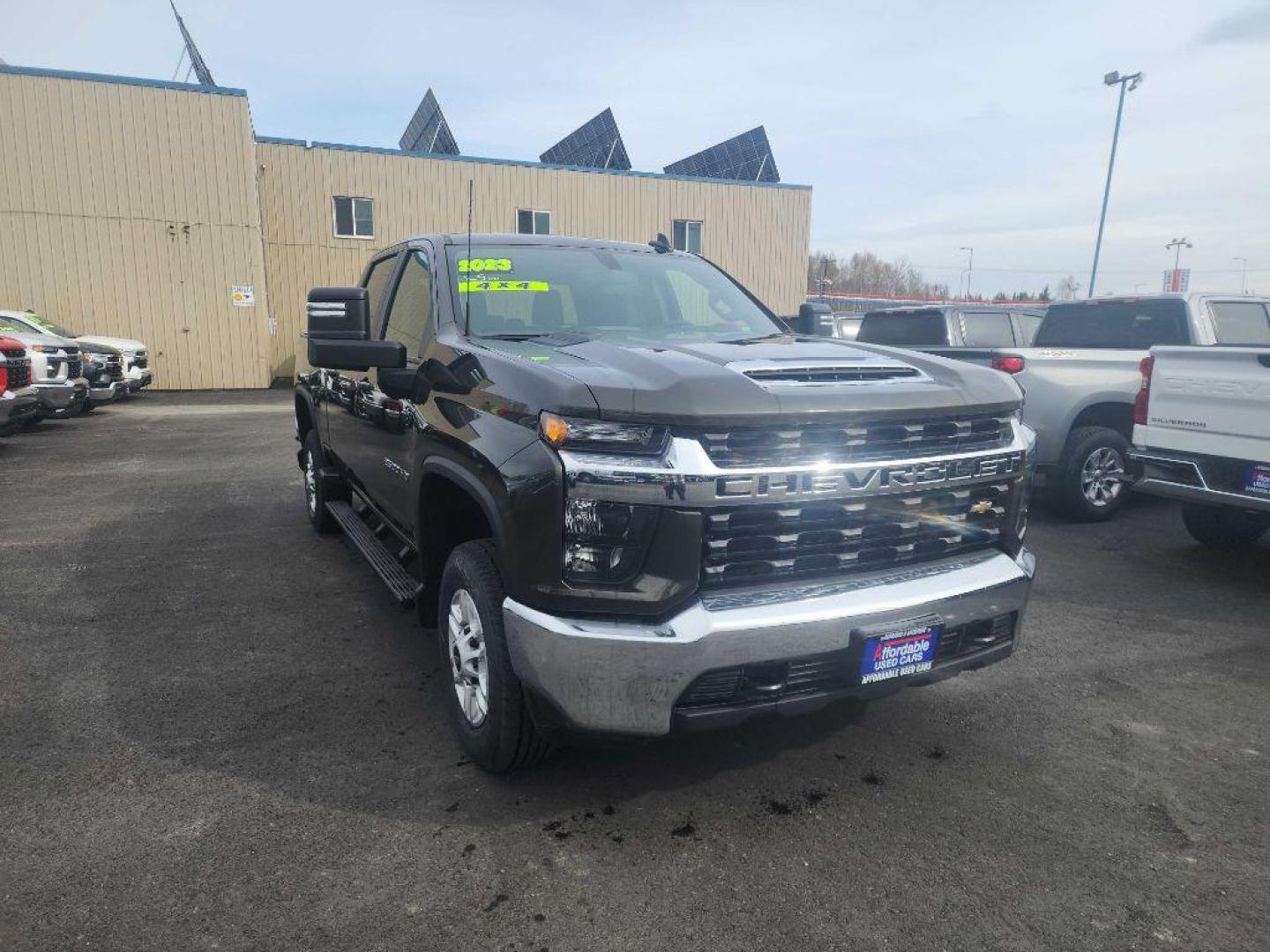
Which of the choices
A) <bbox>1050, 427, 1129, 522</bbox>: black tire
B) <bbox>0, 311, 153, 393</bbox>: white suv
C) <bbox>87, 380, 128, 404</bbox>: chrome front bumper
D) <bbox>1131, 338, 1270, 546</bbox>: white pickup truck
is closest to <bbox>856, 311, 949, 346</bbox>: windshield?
<bbox>1050, 427, 1129, 522</bbox>: black tire

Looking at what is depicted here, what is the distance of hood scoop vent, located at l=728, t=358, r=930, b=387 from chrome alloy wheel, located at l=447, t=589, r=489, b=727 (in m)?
1.24

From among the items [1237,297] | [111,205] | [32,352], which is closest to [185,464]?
[32,352]

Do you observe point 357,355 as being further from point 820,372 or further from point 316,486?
point 316,486

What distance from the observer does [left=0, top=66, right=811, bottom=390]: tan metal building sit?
1797cm

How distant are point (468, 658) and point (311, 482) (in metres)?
3.87

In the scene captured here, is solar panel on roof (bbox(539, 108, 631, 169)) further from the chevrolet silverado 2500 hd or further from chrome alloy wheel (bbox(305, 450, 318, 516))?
the chevrolet silverado 2500 hd

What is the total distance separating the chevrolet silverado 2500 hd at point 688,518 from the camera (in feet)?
7.85

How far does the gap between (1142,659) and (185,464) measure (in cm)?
936

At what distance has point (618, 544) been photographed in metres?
2.39

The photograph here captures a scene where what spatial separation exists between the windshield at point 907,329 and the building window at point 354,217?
15860 millimetres

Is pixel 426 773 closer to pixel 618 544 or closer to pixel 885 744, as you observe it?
pixel 618 544

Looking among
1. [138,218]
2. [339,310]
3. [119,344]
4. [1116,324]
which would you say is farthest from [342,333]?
[138,218]

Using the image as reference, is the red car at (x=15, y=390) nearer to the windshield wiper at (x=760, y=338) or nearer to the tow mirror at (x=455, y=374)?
the tow mirror at (x=455, y=374)

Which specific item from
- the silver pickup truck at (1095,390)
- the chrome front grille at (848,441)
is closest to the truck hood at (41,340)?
the silver pickup truck at (1095,390)
